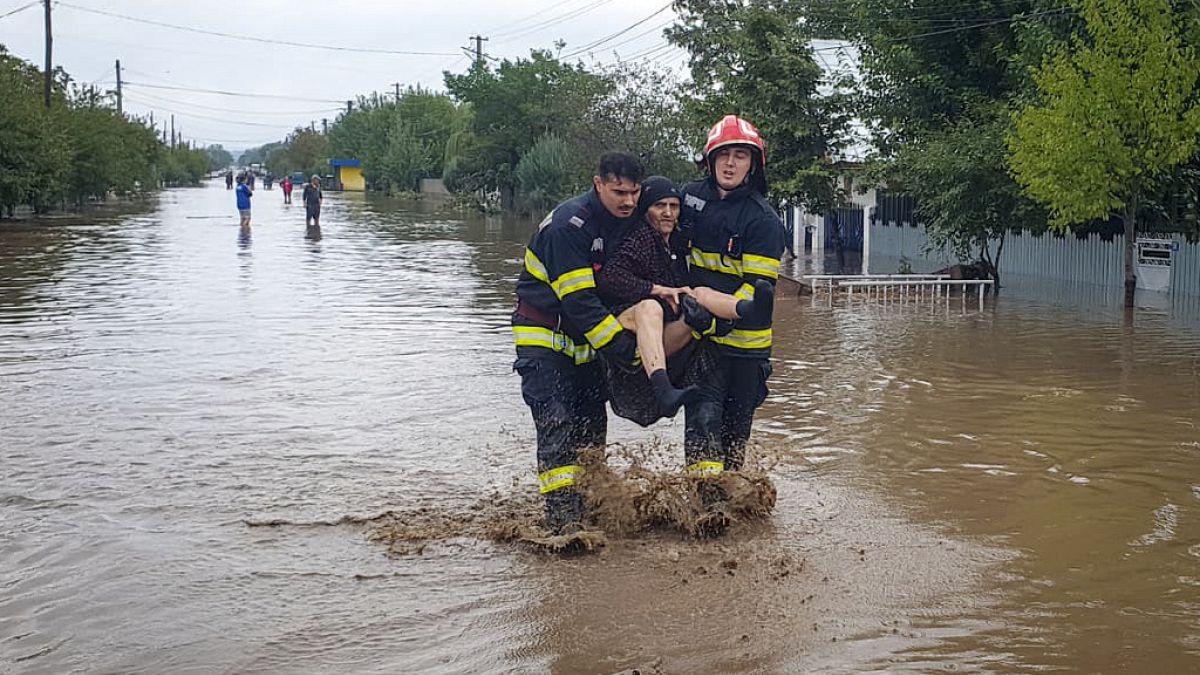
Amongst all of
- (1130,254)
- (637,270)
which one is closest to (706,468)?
(637,270)

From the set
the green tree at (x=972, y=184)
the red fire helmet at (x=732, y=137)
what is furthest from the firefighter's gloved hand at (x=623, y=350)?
the green tree at (x=972, y=184)

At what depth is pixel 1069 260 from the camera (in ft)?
76.6

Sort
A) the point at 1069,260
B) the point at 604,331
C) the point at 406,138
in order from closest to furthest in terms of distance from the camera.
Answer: the point at 604,331, the point at 1069,260, the point at 406,138

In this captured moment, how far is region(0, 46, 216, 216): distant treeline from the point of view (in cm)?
3953

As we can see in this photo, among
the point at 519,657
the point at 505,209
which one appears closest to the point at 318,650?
the point at 519,657

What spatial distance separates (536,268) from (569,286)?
0.28m

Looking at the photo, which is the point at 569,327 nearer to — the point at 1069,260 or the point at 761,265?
the point at 761,265

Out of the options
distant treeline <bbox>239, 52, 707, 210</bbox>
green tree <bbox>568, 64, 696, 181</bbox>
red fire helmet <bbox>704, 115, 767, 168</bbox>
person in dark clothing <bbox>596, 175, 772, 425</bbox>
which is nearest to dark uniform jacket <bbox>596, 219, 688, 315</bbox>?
person in dark clothing <bbox>596, 175, 772, 425</bbox>

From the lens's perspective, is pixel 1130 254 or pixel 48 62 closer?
pixel 1130 254

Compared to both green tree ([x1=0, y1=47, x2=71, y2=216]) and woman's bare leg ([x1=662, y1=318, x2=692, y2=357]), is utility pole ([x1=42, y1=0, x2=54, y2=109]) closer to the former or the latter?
green tree ([x1=0, y1=47, x2=71, y2=216])

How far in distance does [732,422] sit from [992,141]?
45.4 feet

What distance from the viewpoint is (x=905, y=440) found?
Answer: 346 inches

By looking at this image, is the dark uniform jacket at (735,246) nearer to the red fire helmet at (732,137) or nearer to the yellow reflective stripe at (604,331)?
the red fire helmet at (732,137)

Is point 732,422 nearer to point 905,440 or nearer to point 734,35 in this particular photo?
point 905,440
